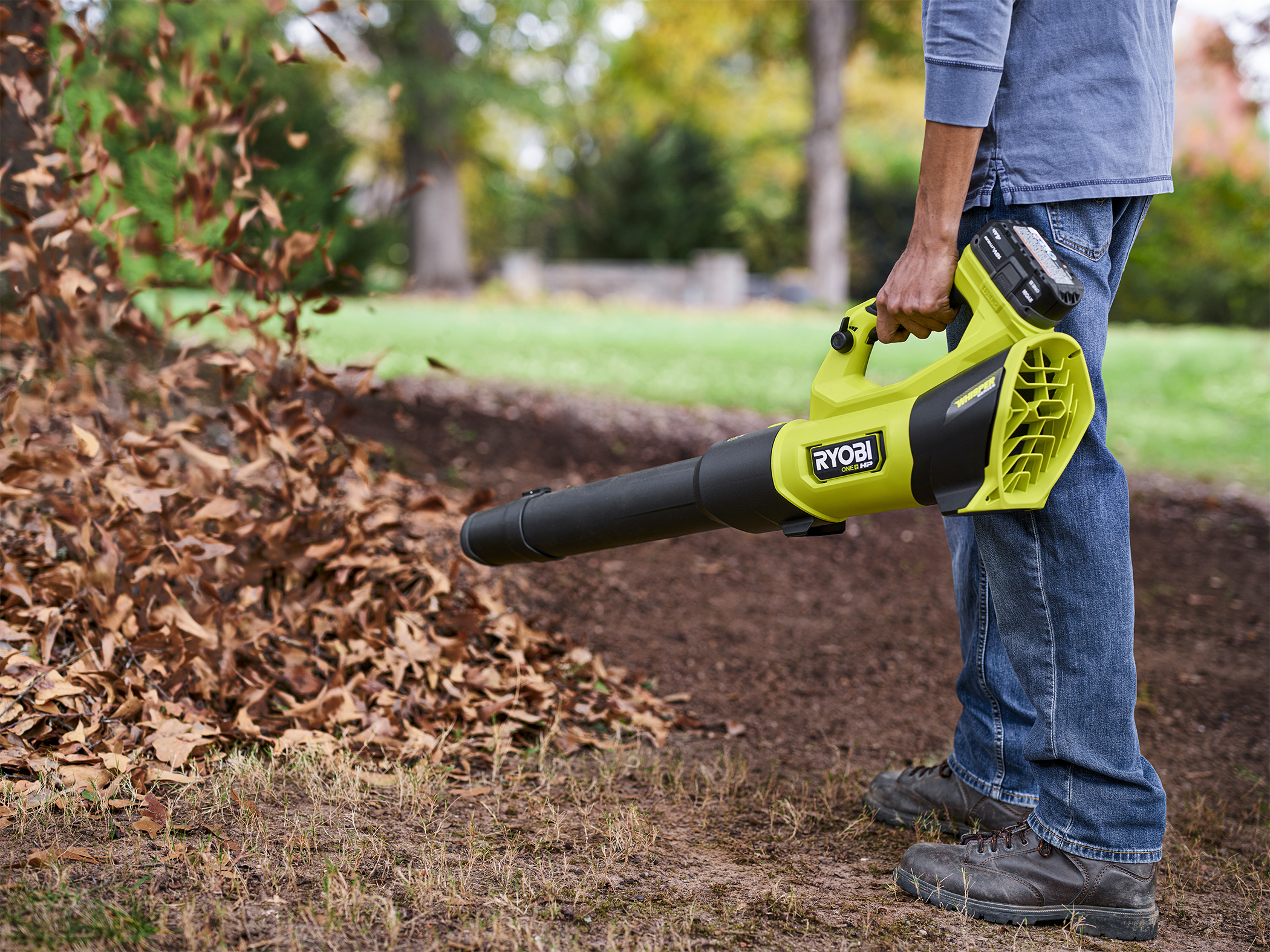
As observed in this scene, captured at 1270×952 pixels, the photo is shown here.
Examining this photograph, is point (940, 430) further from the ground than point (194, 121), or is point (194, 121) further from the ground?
point (194, 121)

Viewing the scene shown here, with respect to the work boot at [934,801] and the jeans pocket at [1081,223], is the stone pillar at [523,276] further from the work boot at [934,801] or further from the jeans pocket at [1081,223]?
the jeans pocket at [1081,223]

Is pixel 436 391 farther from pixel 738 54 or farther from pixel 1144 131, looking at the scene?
pixel 738 54

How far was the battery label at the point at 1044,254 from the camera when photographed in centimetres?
161

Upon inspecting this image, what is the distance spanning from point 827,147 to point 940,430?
1670cm

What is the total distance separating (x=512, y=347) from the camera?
30.0 feet

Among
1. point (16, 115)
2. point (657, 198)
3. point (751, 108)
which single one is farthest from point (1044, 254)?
point (751, 108)

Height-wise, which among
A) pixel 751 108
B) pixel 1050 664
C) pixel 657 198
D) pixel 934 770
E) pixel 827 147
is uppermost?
pixel 751 108

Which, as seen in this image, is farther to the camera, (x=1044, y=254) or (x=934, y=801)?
(x=934, y=801)

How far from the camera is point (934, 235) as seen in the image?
1730 mm

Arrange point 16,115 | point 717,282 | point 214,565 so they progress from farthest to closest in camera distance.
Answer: point 717,282 < point 16,115 < point 214,565

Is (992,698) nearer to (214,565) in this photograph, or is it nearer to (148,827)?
(148,827)

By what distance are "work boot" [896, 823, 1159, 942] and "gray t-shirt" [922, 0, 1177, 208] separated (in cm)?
118

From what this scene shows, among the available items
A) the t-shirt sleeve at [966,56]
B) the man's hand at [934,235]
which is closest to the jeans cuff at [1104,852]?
the man's hand at [934,235]

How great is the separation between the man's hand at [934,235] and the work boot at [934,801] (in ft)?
3.47
